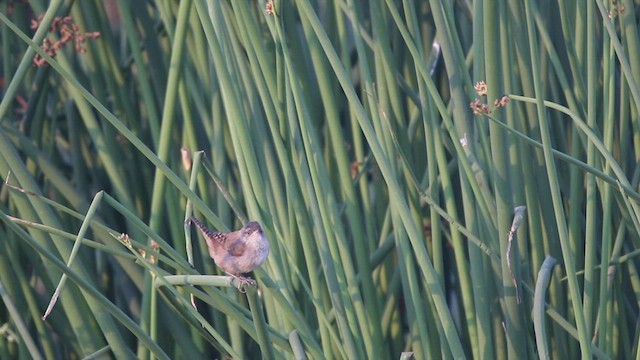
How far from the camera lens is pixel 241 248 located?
3.90ft

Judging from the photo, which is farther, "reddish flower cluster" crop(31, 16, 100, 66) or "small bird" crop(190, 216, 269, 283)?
"reddish flower cluster" crop(31, 16, 100, 66)

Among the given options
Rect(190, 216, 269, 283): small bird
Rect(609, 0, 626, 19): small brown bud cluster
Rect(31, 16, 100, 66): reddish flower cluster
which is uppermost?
Rect(31, 16, 100, 66): reddish flower cluster

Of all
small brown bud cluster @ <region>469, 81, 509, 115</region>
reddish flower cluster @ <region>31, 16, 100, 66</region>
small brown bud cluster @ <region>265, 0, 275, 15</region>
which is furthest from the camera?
reddish flower cluster @ <region>31, 16, 100, 66</region>

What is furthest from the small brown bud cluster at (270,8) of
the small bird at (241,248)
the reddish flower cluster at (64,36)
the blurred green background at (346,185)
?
the reddish flower cluster at (64,36)

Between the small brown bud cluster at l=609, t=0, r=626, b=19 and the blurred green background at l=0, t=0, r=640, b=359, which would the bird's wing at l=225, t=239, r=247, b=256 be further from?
the small brown bud cluster at l=609, t=0, r=626, b=19

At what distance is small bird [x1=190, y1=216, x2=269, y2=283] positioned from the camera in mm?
1176

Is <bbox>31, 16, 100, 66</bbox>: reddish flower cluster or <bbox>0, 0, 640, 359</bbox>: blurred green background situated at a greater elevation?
<bbox>31, 16, 100, 66</bbox>: reddish flower cluster

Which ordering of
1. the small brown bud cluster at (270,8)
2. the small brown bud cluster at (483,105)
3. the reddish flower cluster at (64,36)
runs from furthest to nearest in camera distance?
the reddish flower cluster at (64,36) < the small brown bud cluster at (270,8) < the small brown bud cluster at (483,105)

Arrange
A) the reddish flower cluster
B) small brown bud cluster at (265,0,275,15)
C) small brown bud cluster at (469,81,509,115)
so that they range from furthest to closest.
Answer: the reddish flower cluster, small brown bud cluster at (265,0,275,15), small brown bud cluster at (469,81,509,115)

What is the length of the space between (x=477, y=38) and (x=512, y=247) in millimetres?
296

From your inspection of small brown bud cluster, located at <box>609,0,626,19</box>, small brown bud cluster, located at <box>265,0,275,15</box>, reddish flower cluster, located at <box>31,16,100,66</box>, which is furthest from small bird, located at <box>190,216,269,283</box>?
small brown bud cluster, located at <box>609,0,626,19</box>

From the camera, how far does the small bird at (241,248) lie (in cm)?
118

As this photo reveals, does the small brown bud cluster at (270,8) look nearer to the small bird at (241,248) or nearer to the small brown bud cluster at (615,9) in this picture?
the small bird at (241,248)

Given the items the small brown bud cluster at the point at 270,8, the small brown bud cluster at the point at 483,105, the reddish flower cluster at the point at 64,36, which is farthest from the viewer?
the reddish flower cluster at the point at 64,36
